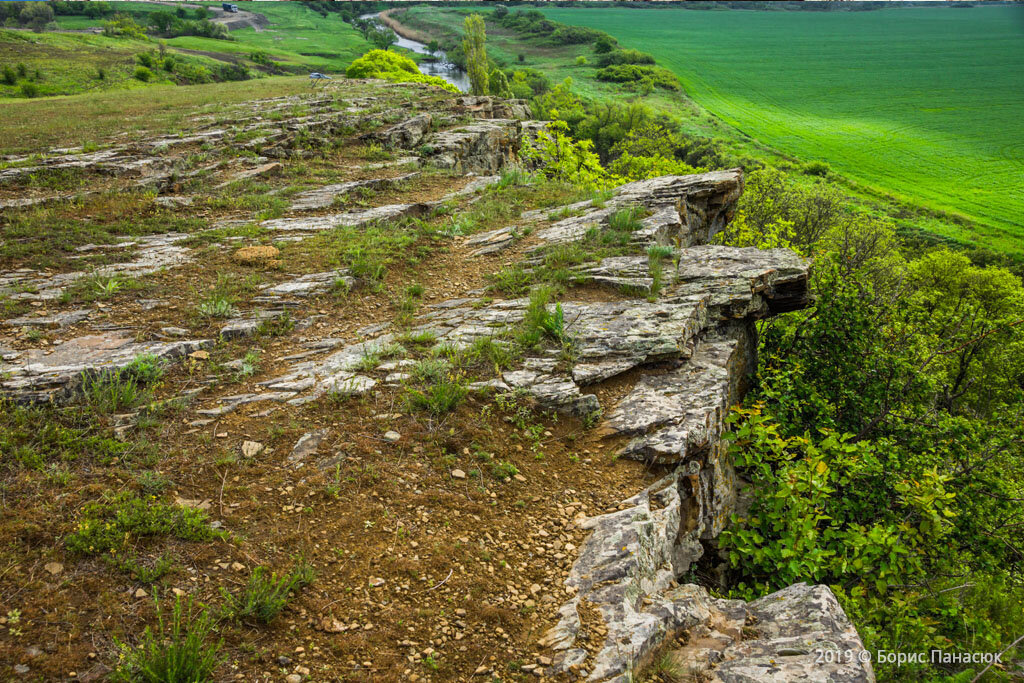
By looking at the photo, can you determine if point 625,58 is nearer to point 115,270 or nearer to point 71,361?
point 115,270

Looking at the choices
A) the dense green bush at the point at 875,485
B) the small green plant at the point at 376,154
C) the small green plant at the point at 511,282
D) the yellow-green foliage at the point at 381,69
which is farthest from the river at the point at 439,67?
the dense green bush at the point at 875,485

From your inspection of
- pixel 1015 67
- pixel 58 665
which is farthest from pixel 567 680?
pixel 1015 67

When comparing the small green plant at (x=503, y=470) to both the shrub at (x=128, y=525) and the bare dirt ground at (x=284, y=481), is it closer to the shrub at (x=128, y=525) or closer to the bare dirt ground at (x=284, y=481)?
the bare dirt ground at (x=284, y=481)

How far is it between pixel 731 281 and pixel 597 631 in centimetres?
744

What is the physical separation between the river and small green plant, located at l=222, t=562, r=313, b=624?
3732 inches

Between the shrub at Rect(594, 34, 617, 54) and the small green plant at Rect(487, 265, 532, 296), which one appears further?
the shrub at Rect(594, 34, 617, 54)

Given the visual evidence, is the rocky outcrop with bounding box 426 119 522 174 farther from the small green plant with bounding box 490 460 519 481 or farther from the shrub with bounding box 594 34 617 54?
the shrub with bounding box 594 34 617 54

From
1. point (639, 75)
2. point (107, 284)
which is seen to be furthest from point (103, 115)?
point (639, 75)

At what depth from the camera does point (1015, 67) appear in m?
91.8

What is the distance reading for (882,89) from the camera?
92.1 m

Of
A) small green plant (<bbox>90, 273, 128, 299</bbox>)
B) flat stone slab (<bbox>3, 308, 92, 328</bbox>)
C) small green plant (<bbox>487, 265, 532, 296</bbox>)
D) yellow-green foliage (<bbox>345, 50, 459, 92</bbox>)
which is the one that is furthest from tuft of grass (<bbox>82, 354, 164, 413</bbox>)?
yellow-green foliage (<bbox>345, 50, 459, 92</bbox>)

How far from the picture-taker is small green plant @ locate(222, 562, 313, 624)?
4.05 m

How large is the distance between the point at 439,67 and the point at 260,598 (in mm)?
124376

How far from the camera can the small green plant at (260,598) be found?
13.3 feet
